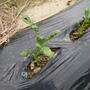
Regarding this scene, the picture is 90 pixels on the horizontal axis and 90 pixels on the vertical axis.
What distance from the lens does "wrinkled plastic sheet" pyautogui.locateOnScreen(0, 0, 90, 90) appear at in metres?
1.46

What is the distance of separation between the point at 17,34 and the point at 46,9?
0.85 m

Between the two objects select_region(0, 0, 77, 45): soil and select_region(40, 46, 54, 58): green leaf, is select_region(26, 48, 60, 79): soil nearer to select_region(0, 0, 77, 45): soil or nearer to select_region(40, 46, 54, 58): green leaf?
select_region(40, 46, 54, 58): green leaf

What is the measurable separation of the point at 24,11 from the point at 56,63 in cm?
139

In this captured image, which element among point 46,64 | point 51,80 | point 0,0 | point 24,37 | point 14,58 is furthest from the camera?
point 0,0

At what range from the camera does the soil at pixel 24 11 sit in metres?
2.22

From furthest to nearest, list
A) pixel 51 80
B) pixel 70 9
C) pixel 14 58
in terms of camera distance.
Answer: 1. pixel 70 9
2. pixel 14 58
3. pixel 51 80

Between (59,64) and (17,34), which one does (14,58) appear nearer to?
(17,34)

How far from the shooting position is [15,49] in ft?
5.90

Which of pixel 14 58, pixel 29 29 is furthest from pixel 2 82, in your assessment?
pixel 29 29

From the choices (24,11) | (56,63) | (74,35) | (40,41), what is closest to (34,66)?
(56,63)

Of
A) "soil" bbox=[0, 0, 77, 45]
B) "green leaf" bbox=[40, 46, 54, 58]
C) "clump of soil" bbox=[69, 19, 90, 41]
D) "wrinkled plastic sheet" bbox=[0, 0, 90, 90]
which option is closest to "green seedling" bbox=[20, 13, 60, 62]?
"green leaf" bbox=[40, 46, 54, 58]

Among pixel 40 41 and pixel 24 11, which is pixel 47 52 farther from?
pixel 24 11

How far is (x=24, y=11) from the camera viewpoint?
99.7 inches

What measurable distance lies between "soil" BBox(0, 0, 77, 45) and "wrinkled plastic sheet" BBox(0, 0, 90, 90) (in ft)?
1.08
